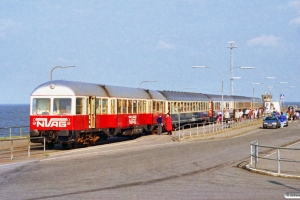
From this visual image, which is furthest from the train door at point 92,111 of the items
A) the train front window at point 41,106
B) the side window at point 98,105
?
the train front window at point 41,106

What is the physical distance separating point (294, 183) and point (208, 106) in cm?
5322

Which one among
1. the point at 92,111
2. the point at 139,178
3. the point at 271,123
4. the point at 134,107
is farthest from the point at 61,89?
the point at 271,123

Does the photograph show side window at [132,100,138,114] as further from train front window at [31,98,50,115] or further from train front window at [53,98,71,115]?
train front window at [31,98,50,115]

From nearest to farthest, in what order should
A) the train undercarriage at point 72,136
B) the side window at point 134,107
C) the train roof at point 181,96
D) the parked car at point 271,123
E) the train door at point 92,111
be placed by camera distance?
the train undercarriage at point 72,136 < the train door at point 92,111 < the side window at point 134,107 < the train roof at point 181,96 < the parked car at point 271,123

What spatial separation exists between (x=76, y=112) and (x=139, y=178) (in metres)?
13.5

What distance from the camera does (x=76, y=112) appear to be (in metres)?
30.7

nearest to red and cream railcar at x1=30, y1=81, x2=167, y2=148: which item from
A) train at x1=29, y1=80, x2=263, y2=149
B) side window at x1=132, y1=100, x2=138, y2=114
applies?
train at x1=29, y1=80, x2=263, y2=149

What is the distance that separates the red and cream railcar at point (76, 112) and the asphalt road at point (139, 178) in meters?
3.42

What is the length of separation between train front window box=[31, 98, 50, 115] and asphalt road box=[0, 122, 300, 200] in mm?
4469

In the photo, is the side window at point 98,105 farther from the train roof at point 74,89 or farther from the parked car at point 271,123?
the parked car at point 271,123

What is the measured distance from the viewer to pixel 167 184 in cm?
1633

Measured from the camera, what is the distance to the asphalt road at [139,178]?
1431cm

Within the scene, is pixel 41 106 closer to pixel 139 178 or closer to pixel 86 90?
pixel 86 90

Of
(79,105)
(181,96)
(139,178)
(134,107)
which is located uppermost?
(181,96)
